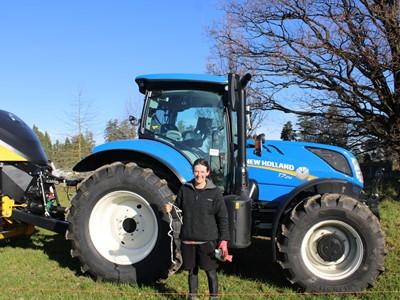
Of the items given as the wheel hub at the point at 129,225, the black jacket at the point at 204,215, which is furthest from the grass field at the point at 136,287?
the black jacket at the point at 204,215

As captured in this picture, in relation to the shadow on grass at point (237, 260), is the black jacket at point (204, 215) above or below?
above

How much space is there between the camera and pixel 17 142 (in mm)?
6879

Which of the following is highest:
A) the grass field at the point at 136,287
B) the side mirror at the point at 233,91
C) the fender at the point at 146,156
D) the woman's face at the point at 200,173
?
the side mirror at the point at 233,91

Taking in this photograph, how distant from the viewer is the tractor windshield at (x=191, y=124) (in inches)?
220

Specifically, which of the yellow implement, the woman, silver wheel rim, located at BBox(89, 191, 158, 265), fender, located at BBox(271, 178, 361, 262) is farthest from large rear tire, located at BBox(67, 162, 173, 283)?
the yellow implement

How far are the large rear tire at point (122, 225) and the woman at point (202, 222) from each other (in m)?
0.73

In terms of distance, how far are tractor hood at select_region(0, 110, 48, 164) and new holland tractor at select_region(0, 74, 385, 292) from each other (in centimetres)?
123

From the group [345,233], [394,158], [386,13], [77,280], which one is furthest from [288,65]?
[77,280]

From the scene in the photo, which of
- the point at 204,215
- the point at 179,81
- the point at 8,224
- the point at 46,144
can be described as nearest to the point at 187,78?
the point at 179,81

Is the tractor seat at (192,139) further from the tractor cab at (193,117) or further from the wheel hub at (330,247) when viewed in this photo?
the wheel hub at (330,247)

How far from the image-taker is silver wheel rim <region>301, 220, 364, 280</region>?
512 centimetres

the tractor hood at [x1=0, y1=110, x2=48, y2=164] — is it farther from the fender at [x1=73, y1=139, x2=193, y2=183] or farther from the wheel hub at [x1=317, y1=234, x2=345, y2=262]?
the wheel hub at [x1=317, y1=234, x2=345, y2=262]

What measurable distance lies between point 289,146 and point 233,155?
31.8 inches

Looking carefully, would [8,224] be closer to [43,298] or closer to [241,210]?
[43,298]
